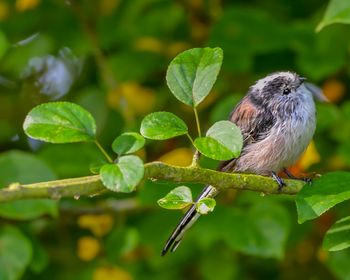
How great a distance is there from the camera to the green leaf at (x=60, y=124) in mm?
2791

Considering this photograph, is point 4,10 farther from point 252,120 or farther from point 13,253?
point 252,120

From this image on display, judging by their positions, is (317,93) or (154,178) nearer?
(154,178)

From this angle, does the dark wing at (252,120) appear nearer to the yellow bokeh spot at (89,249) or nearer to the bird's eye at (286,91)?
the bird's eye at (286,91)

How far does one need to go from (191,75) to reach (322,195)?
67 cm

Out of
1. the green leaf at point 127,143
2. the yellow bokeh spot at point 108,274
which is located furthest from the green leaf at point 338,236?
the yellow bokeh spot at point 108,274

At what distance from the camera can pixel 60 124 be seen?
2.81 metres

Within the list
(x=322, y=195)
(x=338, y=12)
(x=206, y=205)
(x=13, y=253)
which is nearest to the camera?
(x=206, y=205)

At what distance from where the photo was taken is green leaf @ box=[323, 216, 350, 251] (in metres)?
3.27

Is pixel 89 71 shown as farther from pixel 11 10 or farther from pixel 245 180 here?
pixel 245 180

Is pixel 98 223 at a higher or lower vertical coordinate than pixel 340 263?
lower

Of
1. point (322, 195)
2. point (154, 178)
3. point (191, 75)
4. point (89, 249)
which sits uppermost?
point (191, 75)

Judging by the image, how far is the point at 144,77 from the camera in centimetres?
592

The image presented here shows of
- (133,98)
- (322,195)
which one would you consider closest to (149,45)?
(133,98)

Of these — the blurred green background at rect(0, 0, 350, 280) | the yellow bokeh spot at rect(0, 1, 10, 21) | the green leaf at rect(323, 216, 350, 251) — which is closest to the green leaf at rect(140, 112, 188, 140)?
the green leaf at rect(323, 216, 350, 251)
